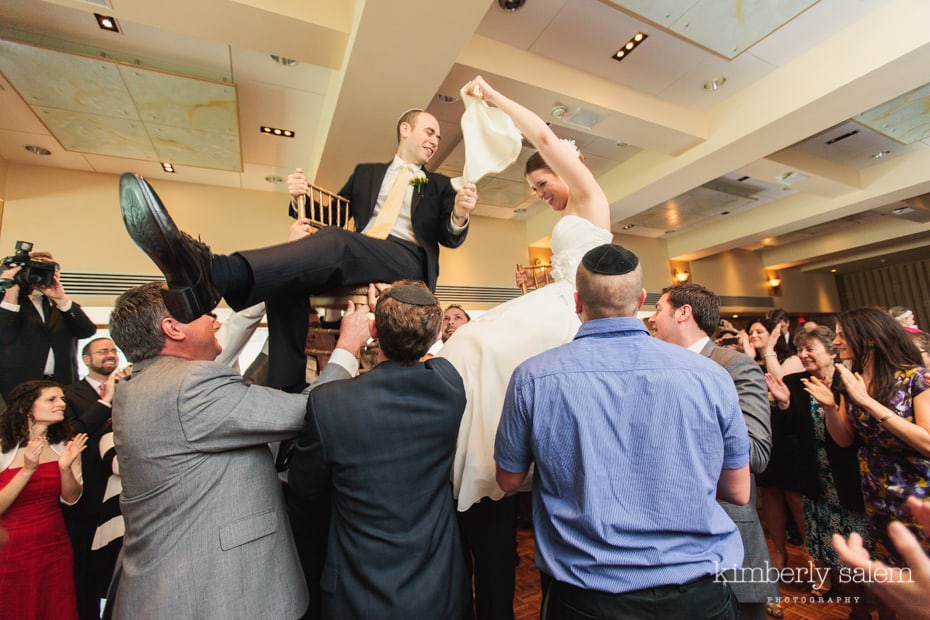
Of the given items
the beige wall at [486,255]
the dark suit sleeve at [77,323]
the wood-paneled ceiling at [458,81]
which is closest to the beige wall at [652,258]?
Answer: the beige wall at [486,255]

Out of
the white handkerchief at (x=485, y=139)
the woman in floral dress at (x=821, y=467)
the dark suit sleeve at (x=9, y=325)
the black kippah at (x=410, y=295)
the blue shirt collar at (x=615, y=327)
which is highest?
the white handkerchief at (x=485, y=139)

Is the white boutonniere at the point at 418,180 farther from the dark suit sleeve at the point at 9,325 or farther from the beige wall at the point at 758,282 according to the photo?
the beige wall at the point at 758,282

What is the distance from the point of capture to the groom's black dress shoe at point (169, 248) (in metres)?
1.06

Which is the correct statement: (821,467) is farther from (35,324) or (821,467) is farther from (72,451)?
(35,324)

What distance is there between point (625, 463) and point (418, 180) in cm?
143

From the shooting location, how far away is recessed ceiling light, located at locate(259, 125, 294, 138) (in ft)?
15.9

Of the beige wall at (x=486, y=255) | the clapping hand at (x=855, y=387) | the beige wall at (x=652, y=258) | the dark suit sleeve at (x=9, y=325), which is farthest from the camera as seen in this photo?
the beige wall at (x=652, y=258)

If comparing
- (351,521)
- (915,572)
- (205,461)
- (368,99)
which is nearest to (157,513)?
(205,461)

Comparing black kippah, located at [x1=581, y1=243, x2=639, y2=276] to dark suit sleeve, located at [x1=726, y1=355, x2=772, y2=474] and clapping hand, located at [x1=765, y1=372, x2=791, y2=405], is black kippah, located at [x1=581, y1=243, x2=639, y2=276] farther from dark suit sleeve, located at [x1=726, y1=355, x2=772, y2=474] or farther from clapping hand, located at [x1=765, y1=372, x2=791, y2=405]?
clapping hand, located at [x1=765, y1=372, x2=791, y2=405]

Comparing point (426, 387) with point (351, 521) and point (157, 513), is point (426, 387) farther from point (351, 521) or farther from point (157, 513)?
point (157, 513)

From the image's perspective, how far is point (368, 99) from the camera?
3.72 metres

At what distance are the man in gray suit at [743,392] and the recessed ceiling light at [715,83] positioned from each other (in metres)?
3.77

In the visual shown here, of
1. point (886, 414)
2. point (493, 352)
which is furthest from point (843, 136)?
point (493, 352)

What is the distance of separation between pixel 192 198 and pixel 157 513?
5794 millimetres
